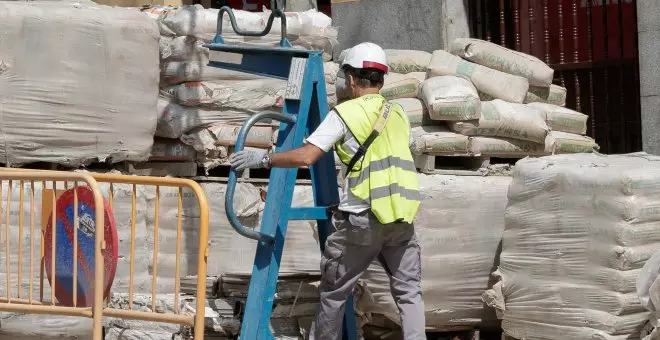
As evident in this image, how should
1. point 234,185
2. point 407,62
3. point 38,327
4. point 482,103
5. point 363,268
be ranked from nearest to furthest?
1. point 234,185
2. point 363,268
3. point 38,327
4. point 482,103
5. point 407,62

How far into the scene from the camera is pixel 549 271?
23.0 feet

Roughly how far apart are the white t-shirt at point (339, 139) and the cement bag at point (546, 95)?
2532mm

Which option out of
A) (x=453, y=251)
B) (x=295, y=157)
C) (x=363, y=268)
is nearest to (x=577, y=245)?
(x=453, y=251)

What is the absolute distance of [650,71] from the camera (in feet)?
29.7

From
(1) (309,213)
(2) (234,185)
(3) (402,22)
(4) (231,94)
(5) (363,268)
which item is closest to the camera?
(2) (234,185)

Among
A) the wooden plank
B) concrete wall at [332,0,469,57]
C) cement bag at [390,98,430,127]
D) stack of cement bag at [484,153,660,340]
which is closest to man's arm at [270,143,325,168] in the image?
the wooden plank

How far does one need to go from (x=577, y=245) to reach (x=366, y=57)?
5.23ft

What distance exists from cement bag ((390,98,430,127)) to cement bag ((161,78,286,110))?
80 centimetres

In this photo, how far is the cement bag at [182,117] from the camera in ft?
25.8

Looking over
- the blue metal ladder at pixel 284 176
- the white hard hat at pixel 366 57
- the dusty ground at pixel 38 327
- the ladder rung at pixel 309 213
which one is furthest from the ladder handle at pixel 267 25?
the dusty ground at pixel 38 327

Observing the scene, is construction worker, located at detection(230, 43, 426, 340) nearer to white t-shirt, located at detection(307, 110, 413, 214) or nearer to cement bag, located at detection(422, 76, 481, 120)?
white t-shirt, located at detection(307, 110, 413, 214)

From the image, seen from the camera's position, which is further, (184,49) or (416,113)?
(416,113)

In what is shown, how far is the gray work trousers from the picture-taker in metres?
6.48

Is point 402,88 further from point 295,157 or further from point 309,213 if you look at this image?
point 295,157
